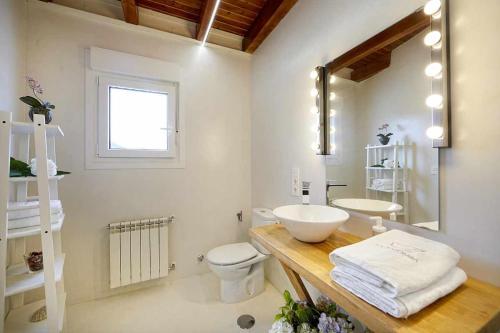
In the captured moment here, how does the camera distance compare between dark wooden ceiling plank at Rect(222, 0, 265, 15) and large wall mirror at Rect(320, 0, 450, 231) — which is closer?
large wall mirror at Rect(320, 0, 450, 231)

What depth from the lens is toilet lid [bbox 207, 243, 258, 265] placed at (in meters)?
1.68

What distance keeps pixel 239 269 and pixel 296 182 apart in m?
0.86

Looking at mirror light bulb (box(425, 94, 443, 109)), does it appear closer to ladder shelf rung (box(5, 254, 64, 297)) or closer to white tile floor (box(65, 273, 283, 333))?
white tile floor (box(65, 273, 283, 333))

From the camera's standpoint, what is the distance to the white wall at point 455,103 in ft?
2.39

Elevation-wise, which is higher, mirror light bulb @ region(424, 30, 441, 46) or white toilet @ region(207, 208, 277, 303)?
mirror light bulb @ region(424, 30, 441, 46)

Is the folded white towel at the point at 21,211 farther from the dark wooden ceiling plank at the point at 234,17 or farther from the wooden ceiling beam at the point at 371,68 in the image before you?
the dark wooden ceiling plank at the point at 234,17

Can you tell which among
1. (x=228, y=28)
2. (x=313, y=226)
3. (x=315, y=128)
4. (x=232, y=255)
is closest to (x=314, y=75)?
(x=315, y=128)

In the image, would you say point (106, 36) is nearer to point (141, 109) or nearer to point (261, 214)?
point (141, 109)

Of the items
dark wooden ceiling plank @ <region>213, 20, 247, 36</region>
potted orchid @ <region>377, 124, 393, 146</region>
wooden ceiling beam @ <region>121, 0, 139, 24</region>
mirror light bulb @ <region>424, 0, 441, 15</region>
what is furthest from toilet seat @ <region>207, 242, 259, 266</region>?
dark wooden ceiling plank @ <region>213, 20, 247, 36</region>

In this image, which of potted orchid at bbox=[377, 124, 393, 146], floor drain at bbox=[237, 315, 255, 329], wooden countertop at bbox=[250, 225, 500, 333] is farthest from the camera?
floor drain at bbox=[237, 315, 255, 329]

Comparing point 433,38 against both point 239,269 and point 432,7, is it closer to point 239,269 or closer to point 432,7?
point 432,7

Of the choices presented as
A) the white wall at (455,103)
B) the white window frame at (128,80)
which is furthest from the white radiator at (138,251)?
the white wall at (455,103)

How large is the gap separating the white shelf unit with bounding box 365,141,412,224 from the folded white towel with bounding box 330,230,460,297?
0.28 m

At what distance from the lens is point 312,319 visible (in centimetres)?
110
